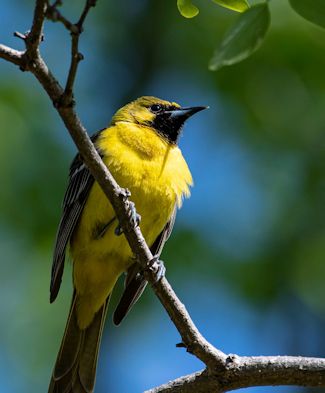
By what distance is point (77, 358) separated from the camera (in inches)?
204

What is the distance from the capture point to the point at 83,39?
9344mm

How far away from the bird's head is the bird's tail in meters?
1.40

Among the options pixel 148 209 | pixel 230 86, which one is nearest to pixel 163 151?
pixel 148 209

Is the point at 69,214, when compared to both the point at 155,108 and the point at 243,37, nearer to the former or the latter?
the point at 155,108

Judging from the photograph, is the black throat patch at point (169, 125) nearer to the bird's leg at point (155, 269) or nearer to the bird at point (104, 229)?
the bird at point (104, 229)

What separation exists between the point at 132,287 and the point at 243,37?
140 inches

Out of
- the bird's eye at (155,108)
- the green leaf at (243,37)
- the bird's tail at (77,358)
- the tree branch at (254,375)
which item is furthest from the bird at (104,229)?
the green leaf at (243,37)

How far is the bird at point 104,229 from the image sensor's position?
5.02m

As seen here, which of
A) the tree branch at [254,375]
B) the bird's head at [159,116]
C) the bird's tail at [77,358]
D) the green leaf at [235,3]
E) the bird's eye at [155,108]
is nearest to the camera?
the green leaf at [235,3]

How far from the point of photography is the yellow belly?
16.5 feet

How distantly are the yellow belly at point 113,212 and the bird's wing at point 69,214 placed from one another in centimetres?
5

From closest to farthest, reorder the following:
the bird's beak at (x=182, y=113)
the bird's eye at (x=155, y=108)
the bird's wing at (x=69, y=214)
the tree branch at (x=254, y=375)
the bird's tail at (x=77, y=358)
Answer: the tree branch at (x=254, y=375)
the bird's tail at (x=77, y=358)
the bird's wing at (x=69, y=214)
the bird's beak at (x=182, y=113)
the bird's eye at (x=155, y=108)

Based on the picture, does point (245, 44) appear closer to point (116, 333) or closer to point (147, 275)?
point (147, 275)

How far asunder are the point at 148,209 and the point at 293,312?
3.69 m
